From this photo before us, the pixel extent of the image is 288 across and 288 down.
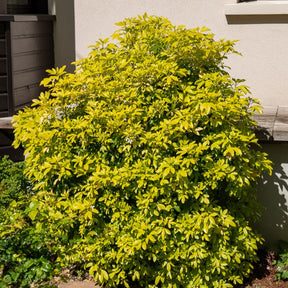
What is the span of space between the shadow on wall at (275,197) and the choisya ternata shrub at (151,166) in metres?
0.39

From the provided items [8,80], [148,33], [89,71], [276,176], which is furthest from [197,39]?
[8,80]

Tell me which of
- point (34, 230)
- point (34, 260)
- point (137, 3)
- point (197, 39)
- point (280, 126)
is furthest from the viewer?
point (137, 3)

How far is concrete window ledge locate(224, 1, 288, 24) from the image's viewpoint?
5414 millimetres

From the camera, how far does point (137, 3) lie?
5.97 meters

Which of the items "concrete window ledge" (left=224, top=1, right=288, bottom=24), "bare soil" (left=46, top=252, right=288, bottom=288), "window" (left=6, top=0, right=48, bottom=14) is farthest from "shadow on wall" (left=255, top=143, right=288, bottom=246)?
"window" (left=6, top=0, right=48, bottom=14)

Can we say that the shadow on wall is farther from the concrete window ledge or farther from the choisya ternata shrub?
the concrete window ledge

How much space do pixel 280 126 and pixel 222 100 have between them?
740mm

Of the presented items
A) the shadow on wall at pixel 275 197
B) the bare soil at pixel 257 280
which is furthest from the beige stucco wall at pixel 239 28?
the bare soil at pixel 257 280

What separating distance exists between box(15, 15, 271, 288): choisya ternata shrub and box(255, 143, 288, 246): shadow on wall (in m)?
0.39

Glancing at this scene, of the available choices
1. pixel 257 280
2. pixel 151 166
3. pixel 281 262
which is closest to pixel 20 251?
pixel 151 166

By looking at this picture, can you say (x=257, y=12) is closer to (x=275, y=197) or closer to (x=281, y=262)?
(x=275, y=197)

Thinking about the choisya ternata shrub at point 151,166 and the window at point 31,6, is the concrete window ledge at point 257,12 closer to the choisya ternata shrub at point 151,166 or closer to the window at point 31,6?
the choisya ternata shrub at point 151,166

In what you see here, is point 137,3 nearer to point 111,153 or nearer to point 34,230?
point 111,153

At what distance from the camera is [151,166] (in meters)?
4.20
